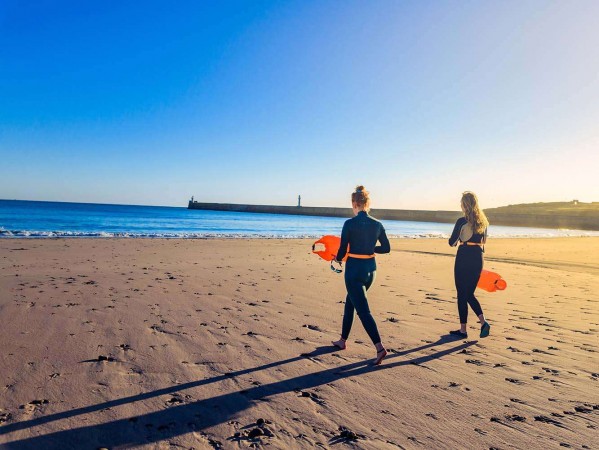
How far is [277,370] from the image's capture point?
4.42m

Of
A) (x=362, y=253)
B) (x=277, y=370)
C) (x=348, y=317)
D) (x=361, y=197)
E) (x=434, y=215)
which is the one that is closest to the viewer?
(x=277, y=370)

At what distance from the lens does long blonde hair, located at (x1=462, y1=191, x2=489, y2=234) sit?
5.84 metres

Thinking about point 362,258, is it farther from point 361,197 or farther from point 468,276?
point 468,276

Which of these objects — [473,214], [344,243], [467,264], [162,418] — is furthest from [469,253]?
[162,418]

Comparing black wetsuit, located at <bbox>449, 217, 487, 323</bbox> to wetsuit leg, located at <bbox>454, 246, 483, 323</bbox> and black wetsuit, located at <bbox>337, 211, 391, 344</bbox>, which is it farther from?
black wetsuit, located at <bbox>337, 211, 391, 344</bbox>

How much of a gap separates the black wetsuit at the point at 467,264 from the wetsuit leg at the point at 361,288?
1.86 metres

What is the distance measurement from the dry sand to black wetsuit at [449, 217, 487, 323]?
0.52 m

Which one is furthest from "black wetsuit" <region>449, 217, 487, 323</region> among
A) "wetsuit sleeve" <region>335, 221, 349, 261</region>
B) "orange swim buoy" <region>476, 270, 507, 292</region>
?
"wetsuit sleeve" <region>335, 221, 349, 261</region>

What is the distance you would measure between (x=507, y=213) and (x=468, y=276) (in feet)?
327

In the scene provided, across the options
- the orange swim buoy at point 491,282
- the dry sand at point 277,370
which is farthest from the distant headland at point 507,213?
the dry sand at point 277,370

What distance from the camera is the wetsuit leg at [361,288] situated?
4785 mm

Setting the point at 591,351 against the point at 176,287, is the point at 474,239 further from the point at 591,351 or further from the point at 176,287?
the point at 176,287

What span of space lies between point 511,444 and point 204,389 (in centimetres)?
271

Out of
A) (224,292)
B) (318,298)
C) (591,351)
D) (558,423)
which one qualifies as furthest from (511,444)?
(224,292)
